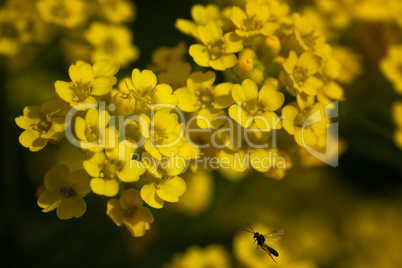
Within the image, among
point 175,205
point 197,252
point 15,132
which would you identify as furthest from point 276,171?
point 15,132

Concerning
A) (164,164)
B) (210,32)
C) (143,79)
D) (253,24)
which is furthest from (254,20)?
(164,164)

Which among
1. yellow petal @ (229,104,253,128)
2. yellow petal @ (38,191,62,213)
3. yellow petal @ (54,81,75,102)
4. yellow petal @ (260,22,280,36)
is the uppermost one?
yellow petal @ (260,22,280,36)

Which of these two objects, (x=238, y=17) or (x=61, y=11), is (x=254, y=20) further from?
(x=61, y=11)

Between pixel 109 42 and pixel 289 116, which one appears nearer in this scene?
pixel 289 116

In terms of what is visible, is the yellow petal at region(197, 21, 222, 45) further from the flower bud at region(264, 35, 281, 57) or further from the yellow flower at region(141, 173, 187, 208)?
the yellow flower at region(141, 173, 187, 208)

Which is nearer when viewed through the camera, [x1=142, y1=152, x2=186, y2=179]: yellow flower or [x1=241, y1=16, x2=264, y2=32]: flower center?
[x1=142, y1=152, x2=186, y2=179]: yellow flower

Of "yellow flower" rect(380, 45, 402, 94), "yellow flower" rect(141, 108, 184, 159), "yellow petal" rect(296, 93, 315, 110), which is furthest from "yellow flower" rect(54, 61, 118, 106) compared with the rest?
"yellow flower" rect(380, 45, 402, 94)

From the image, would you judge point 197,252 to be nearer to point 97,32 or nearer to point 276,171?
point 276,171
